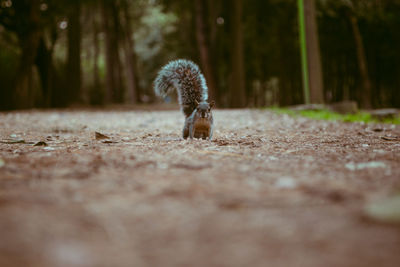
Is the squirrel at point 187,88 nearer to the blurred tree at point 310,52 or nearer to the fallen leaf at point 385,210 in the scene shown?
the fallen leaf at point 385,210

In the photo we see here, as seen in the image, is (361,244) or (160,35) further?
(160,35)

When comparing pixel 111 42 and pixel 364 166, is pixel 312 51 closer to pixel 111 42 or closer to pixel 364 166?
pixel 364 166

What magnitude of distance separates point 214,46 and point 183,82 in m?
11.3

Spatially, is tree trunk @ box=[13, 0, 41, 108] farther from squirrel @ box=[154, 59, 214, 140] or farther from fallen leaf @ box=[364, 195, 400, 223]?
fallen leaf @ box=[364, 195, 400, 223]

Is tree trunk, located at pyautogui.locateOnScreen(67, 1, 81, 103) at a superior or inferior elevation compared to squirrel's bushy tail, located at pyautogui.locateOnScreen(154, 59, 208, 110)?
superior

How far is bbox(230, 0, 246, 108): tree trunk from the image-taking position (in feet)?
49.6

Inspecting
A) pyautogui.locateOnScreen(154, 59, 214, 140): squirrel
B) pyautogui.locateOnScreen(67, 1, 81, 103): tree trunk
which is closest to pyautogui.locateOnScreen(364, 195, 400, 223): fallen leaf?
pyautogui.locateOnScreen(154, 59, 214, 140): squirrel

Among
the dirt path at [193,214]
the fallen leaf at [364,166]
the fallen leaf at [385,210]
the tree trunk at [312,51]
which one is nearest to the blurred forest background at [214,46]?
the tree trunk at [312,51]

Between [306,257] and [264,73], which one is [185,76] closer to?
[306,257]

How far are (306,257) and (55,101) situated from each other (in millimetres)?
18283

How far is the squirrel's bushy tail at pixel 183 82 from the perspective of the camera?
5.56 m

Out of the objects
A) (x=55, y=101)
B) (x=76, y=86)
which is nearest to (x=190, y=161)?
(x=55, y=101)

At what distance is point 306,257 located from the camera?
1.40 metres

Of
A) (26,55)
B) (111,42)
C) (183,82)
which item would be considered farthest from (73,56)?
(183,82)
